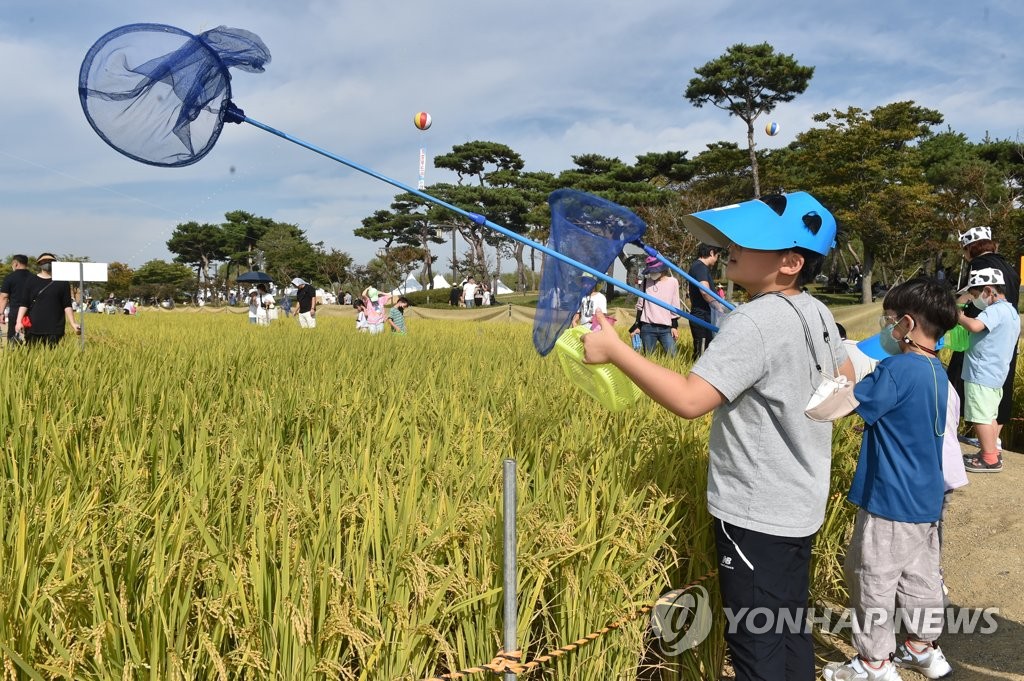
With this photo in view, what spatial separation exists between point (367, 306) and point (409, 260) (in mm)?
34959

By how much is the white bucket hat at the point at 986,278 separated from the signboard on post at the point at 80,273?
5915 millimetres

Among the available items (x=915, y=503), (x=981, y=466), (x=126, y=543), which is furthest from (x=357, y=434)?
(x=981, y=466)

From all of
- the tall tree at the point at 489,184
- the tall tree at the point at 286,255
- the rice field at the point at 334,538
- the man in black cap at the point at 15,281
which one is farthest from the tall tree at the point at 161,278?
the rice field at the point at 334,538

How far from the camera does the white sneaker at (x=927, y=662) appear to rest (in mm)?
2027

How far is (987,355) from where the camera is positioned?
3809mm

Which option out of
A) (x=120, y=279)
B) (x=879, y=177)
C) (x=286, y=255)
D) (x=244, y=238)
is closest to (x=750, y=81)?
(x=879, y=177)

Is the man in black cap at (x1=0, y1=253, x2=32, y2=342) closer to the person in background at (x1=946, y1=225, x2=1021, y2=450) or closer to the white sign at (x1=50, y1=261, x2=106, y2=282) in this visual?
the white sign at (x1=50, y1=261, x2=106, y2=282)

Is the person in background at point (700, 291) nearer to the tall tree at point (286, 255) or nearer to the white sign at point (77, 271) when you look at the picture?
the white sign at point (77, 271)

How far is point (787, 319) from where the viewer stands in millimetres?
1420

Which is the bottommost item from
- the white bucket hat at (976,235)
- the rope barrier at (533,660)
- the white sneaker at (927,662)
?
the white sneaker at (927,662)

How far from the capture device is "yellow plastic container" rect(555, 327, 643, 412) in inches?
65.9

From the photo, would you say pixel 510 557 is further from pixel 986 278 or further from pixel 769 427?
pixel 986 278

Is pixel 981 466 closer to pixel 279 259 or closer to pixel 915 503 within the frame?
pixel 915 503

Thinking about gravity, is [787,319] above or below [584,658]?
above
